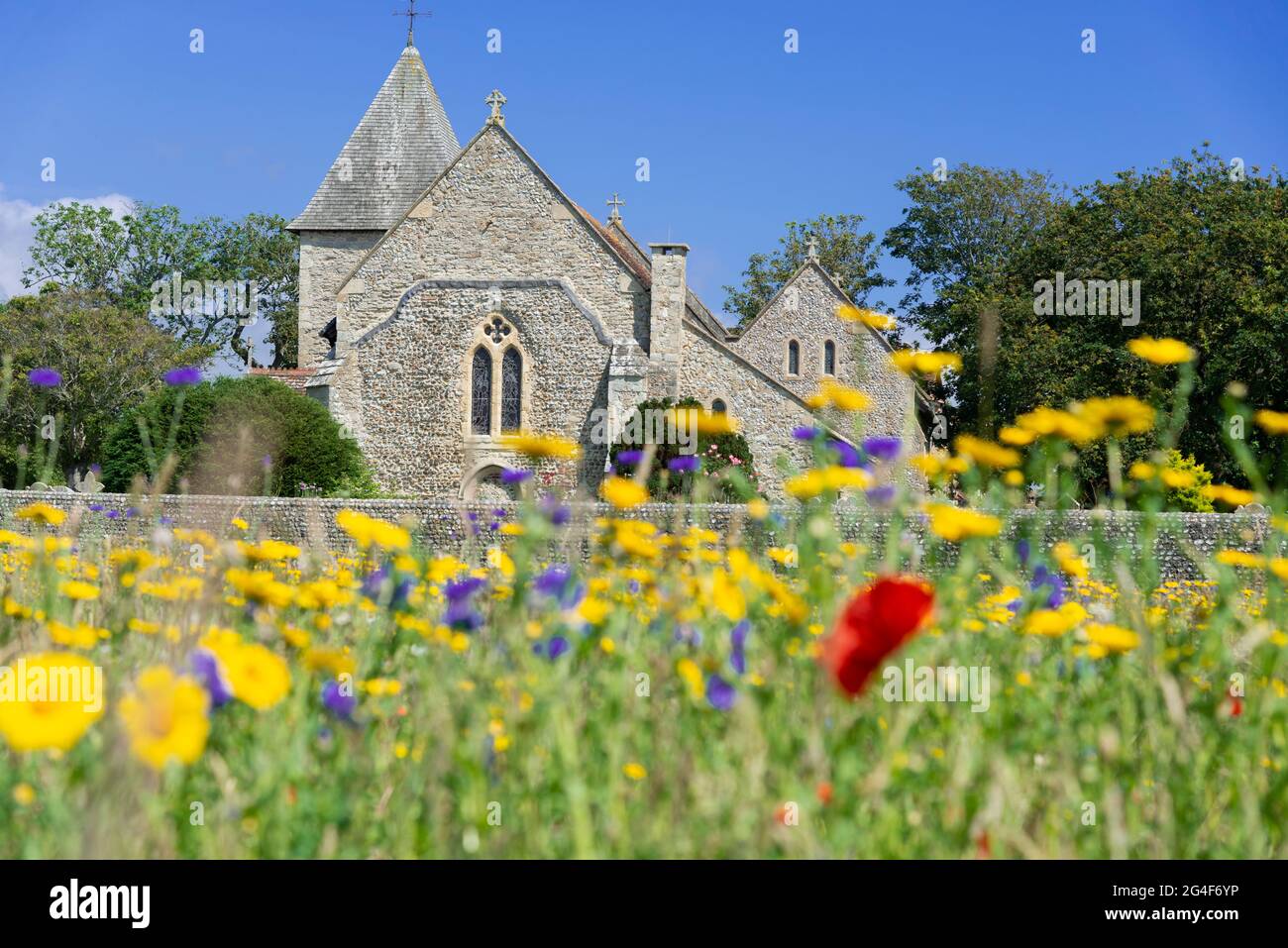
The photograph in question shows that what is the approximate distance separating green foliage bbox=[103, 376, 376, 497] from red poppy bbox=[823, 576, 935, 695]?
18346 mm

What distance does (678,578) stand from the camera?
10.8 ft

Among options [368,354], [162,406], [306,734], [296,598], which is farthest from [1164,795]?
[368,354]

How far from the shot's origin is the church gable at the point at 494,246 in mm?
25219

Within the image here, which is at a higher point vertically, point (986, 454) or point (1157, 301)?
point (1157, 301)

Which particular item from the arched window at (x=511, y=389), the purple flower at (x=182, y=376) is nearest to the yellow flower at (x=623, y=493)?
the purple flower at (x=182, y=376)

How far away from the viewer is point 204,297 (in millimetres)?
50094

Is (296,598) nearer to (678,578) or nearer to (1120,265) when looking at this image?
(678,578)

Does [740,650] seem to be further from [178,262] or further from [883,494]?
[178,262]

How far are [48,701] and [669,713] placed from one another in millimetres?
1530

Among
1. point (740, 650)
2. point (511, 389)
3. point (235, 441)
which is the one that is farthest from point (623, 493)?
point (511, 389)

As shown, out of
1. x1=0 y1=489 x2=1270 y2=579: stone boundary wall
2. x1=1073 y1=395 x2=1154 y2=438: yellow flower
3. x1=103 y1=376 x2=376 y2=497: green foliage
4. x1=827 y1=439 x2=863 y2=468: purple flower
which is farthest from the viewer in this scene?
x1=103 y1=376 x2=376 y2=497: green foliage

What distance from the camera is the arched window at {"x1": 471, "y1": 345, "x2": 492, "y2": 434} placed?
83.6 feet

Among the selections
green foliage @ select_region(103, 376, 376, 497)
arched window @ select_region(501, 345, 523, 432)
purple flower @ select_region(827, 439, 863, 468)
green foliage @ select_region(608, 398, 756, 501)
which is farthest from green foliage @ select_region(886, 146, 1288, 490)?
purple flower @ select_region(827, 439, 863, 468)
